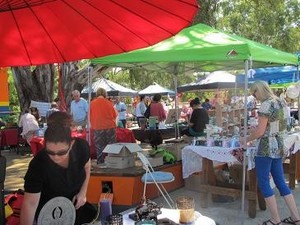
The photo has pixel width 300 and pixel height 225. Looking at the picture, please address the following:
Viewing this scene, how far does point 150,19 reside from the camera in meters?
2.05

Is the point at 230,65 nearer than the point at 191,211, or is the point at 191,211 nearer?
the point at 191,211

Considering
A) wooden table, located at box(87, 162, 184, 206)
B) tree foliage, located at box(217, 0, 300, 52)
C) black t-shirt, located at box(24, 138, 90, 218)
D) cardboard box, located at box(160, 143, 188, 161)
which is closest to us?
black t-shirt, located at box(24, 138, 90, 218)

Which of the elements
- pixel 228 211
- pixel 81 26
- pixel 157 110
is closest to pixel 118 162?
pixel 228 211

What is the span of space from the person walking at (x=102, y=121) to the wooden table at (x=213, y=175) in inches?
67.8

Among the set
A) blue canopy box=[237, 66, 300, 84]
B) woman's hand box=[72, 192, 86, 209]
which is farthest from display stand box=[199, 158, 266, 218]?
blue canopy box=[237, 66, 300, 84]

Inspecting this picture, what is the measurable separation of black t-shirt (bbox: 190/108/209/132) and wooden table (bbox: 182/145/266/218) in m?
2.84

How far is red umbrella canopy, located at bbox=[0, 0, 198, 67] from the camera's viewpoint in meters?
1.97

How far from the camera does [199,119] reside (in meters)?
9.18

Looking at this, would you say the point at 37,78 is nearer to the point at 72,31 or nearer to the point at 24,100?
the point at 24,100

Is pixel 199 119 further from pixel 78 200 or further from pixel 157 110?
pixel 78 200

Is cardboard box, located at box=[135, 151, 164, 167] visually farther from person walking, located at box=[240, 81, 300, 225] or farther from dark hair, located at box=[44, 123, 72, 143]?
dark hair, located at box=[44, 123, 72, 143]

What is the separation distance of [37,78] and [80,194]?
12.6 metres

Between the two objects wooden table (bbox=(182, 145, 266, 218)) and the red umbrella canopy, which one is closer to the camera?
the red umbrella canopy

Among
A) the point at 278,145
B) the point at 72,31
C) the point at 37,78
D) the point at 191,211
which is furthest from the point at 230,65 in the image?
the point at 37,78
